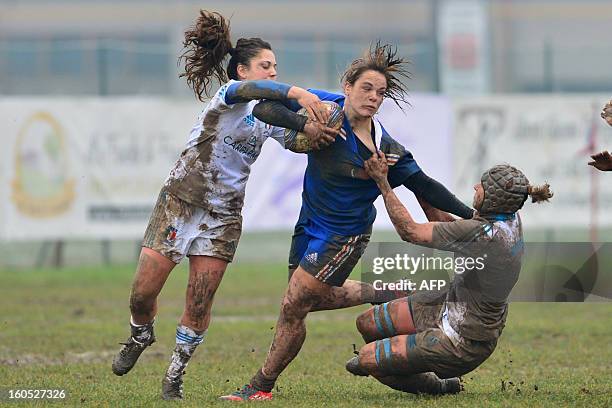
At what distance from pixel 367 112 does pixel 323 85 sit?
41.3 feet

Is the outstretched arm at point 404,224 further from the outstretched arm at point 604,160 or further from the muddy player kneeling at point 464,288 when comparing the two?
the outstretched arm at point 604,160

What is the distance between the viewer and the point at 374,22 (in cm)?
4588

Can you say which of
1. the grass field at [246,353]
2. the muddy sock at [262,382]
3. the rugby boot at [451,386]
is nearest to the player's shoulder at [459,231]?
the grass field at [246,353]

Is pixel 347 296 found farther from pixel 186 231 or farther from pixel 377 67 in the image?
pixel 377 67

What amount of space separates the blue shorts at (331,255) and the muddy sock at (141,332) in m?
1.07

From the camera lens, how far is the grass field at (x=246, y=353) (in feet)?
25.0

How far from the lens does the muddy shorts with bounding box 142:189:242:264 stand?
297 inches

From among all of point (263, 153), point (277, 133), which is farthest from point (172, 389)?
point (263, 153)

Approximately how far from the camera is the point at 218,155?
759 cm

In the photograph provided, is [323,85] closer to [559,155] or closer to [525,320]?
[559,155]

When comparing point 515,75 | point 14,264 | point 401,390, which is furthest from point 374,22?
point 401,390

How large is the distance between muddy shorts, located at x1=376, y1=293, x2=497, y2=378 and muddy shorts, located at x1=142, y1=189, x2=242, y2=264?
1.18 m

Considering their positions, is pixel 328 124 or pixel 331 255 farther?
pixel 331 255

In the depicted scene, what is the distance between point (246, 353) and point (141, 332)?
2520 millimetres
